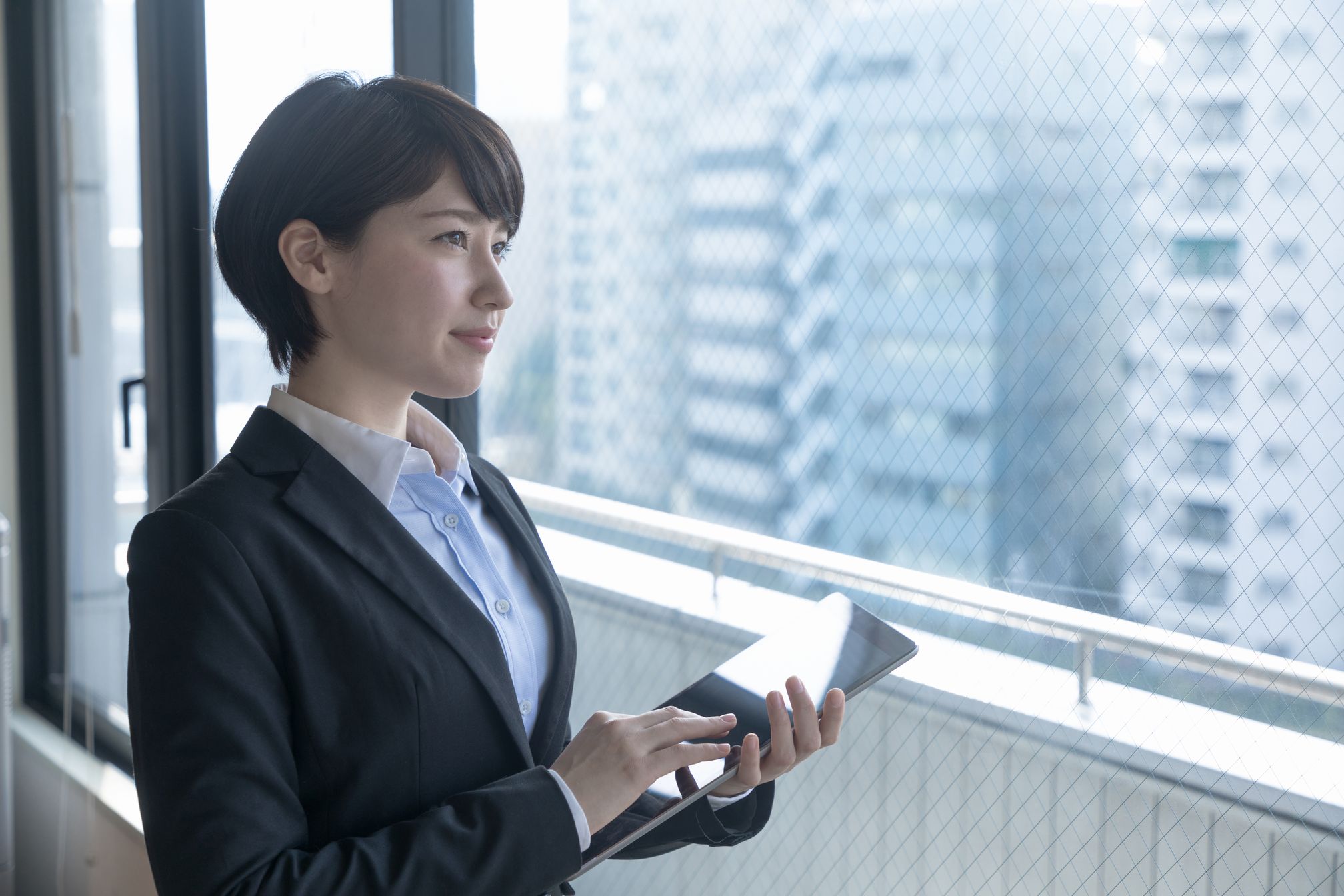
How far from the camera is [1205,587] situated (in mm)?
856

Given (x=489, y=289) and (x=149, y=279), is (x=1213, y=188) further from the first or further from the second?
(x=149, y=279)

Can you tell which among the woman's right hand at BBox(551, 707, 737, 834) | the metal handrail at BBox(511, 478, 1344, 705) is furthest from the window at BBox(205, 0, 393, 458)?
the woman's right hand at BBox(551, 707, 737, 834)

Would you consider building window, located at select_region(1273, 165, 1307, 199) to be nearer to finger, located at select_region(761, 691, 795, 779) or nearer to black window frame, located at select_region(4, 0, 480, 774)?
finger, located at select_region(761, 691, 795, 779)

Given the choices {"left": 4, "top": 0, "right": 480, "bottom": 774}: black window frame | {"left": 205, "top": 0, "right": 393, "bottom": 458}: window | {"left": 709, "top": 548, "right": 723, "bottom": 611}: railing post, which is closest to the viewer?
{"left": 709, "top": 548, "right": 723, "bottom": 611}: railing post

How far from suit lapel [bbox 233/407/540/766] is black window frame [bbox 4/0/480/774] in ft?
2.06

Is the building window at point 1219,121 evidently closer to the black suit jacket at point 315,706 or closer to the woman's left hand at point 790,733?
the woman's left hand at point 790,733

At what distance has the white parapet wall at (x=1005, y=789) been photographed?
2.74ft

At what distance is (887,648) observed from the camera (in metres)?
0.92

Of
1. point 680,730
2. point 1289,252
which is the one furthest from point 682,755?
point 1289,252

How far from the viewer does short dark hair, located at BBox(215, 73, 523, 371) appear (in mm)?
902

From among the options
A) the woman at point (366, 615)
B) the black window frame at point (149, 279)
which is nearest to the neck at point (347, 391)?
the woman at point (366, 615)

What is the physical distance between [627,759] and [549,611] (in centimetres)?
22

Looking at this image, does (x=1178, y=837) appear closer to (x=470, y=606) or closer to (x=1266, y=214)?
(x=1266, y=214)

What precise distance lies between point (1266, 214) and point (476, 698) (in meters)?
0.68
